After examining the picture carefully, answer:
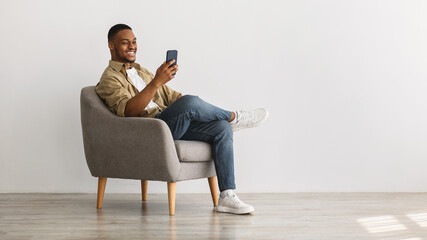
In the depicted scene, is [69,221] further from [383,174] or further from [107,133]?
[383,174]

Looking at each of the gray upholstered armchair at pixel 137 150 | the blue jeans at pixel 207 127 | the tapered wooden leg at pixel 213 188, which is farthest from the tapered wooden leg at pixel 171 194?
the tapered wooden leg at pixel 213 188

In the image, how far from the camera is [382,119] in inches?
160

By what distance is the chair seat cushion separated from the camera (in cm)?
286

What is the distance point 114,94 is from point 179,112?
1.26 feet

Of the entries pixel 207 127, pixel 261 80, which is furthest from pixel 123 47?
pixel 261 80

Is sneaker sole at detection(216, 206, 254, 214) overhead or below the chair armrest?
below

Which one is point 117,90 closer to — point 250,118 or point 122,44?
point 122,44

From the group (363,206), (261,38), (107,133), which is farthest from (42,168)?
(363,206)

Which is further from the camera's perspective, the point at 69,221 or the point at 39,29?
the point at 39,29

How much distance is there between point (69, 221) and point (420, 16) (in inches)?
118

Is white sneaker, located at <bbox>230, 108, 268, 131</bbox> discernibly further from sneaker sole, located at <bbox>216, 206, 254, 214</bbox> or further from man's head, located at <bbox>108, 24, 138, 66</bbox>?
man's head, located at <bbox>108, 24, 138, 66</bbox>

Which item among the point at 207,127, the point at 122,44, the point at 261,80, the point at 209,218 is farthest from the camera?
the point at 261,80

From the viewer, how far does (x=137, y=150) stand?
2859 millimetres

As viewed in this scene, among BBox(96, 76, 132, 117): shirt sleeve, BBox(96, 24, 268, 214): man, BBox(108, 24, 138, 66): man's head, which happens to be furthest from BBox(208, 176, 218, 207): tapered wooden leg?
BBox(108, 24, 138, 66): man's head
